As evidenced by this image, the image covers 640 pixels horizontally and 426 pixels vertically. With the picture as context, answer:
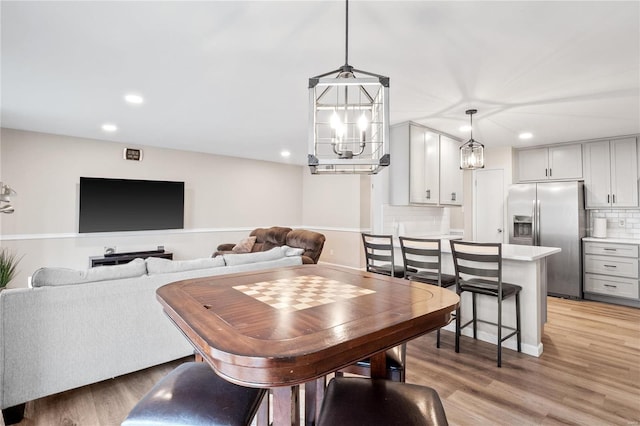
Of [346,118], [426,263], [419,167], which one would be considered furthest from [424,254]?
[346,118]

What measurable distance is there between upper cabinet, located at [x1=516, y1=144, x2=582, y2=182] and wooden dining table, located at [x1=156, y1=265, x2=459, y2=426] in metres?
4.71

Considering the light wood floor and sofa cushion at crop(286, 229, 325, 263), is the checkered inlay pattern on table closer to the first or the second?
the light wood floor

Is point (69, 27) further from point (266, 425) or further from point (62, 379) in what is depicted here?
point (266, 425)

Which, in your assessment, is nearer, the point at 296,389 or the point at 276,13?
the point at 296,389

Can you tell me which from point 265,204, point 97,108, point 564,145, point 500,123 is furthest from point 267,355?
point 265,204

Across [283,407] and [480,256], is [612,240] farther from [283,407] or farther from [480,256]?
[283,407]

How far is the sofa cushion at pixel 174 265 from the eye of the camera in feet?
7.93

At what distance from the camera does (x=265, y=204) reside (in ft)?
23.8

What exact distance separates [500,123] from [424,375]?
3151 millimetres

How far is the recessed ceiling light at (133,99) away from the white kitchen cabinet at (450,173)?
367 centimetres

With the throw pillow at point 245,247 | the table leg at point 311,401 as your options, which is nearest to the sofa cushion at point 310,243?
the throw pillow at point 245,247

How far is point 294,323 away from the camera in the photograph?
1061 mm

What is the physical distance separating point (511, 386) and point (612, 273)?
131 inches

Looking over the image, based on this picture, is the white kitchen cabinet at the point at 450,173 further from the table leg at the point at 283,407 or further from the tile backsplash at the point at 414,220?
the table leg at the point at 283,407
